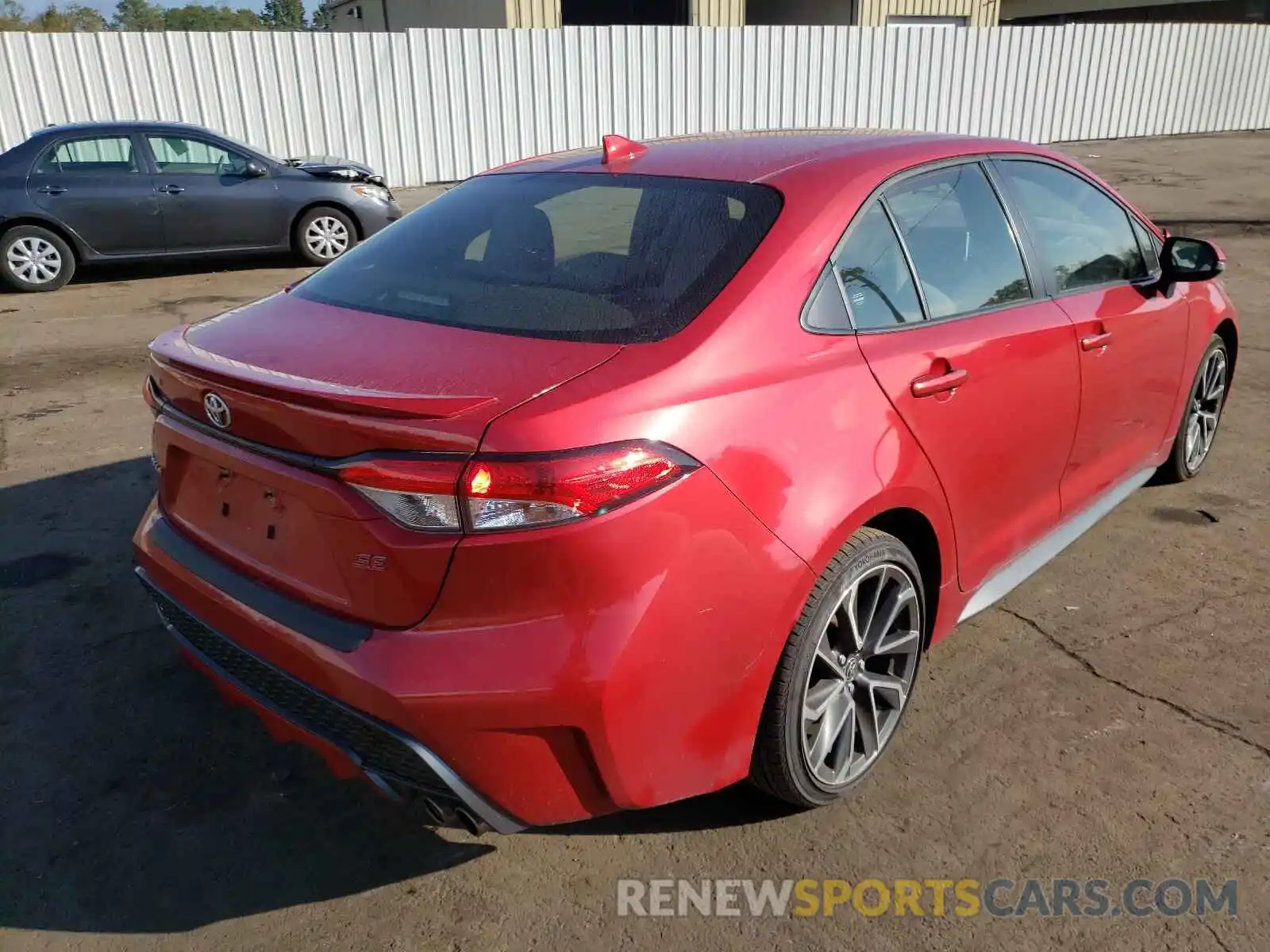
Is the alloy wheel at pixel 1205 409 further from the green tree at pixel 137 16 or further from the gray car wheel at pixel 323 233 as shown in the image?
the green tree at pixel 137 16

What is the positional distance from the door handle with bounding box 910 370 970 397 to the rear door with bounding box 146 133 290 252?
30.8 feet

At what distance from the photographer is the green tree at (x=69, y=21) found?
4888cm

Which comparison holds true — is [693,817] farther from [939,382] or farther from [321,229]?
[321,229]

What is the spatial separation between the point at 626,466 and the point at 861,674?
108 centimetres

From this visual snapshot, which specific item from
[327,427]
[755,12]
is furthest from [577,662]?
[755,12]

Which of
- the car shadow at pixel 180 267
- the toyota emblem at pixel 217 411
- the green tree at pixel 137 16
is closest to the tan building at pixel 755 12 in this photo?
the car shadow at pixel 180 267

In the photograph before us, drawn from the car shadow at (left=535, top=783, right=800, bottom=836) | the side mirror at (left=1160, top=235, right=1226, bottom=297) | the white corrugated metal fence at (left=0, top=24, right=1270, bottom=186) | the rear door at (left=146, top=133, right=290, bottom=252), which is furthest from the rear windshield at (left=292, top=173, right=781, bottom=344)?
the white corrugated metal fence at (left=0, top=24, right=1270, bottom=186)

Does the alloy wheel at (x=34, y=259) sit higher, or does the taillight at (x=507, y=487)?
the taillight at (x=507, y=487)

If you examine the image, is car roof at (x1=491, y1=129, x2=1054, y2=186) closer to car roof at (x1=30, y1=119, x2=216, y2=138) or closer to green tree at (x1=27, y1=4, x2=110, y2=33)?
car roof at (x1=30, y1=119, x2=216, y2=138)

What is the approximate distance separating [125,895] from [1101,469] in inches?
135

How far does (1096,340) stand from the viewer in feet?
11.3

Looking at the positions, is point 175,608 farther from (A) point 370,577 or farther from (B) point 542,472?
(B) point 542,472

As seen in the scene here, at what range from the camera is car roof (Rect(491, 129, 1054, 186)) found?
2820 mm

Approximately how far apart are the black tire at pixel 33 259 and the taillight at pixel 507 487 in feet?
32.1
